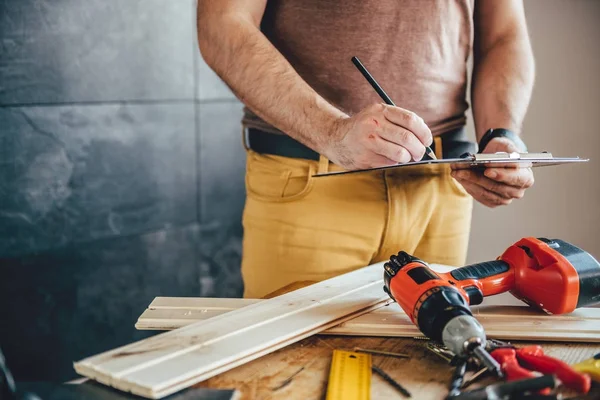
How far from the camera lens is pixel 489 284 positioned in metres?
1.11

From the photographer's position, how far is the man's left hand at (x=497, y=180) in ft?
4.19

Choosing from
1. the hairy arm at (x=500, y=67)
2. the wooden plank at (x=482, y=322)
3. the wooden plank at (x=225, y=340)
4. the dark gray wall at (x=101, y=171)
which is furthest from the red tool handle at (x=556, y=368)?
the dark gray wall at (x=101, y=171)

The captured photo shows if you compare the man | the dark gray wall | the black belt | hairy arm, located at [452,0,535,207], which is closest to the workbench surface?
the man

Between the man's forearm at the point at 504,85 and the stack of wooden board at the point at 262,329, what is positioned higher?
the man's forearm at the point at 504,85

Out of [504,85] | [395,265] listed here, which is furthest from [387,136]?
[504,85]

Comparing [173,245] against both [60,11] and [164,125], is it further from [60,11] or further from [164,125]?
[60,11]

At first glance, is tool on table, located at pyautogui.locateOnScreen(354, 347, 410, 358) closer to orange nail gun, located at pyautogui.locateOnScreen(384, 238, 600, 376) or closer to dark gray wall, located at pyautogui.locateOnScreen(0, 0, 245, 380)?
orange nail gun, located at pyautogui.locateOnScreen(384, 238, 600, 376)

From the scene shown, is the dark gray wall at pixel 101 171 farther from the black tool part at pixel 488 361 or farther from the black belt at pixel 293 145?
the black tool part at pixel 488 361

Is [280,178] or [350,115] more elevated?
[350,115]

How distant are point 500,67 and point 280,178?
60 centimetres

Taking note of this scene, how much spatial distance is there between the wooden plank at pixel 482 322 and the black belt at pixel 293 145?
1.34 ft

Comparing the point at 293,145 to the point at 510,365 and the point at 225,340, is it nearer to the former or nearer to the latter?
the point at 225,340

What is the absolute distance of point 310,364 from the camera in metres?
0.95

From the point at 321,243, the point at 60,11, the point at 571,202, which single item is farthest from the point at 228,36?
the point at 571,202
